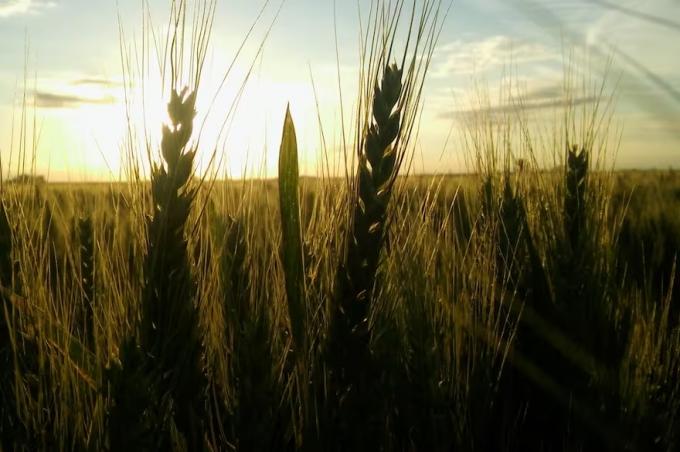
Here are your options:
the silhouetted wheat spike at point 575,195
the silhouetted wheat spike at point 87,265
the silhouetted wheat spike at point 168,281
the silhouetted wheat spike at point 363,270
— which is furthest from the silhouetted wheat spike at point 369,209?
the silhouetted wheat spike at point 575,195

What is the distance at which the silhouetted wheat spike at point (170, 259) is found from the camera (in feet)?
4.10

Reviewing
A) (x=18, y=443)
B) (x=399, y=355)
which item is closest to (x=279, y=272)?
(x=399, y=355)


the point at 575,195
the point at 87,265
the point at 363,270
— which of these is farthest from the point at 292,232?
the point at 575,195

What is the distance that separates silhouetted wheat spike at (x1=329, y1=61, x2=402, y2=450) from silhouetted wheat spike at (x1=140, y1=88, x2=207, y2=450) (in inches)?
11.3

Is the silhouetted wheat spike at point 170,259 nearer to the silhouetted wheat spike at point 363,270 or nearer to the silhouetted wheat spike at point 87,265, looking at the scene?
the silhouetted wheat spike at point 363,270

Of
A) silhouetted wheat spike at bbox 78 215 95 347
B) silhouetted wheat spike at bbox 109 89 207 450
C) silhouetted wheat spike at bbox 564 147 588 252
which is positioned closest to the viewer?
silhouetted wheat spike at bbox 109 89 207 450

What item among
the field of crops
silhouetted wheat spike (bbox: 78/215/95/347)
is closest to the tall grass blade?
the field of crops

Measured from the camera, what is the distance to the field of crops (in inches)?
50.5

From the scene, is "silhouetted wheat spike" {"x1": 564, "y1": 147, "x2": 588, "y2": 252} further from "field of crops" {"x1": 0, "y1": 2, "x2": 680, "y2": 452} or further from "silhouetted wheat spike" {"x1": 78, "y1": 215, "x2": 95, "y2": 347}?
"silhouetted wheat spike" {"x1": 78, "y1": 215, "x2": 95, "y2": 347}

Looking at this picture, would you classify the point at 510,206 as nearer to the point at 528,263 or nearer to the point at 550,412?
the point at 528,263

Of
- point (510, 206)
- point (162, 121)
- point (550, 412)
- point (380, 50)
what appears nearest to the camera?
point (162, 121)

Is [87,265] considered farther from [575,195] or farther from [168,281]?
[575,195]

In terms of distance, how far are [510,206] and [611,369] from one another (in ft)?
2.10

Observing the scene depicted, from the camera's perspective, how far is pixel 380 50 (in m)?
1.44
